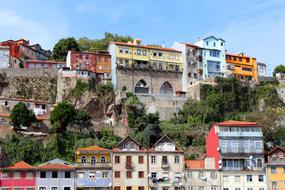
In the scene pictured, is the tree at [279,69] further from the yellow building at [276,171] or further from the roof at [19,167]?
the roof at [19,167]

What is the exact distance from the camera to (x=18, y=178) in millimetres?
59812

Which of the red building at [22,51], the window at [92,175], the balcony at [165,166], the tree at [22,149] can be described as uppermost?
the red building at [22,51]

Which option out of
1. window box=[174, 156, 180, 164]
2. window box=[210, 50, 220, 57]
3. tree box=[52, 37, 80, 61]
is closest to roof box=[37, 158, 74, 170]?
window box=[174, 156, 180, 164]

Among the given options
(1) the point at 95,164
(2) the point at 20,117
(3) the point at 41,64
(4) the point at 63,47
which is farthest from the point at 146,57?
(1) the point at 95,164

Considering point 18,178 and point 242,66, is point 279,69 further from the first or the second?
point 18,178

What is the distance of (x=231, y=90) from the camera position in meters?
89.8

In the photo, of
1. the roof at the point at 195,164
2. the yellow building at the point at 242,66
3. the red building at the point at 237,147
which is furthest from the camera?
the yellow building at the point at 242,66

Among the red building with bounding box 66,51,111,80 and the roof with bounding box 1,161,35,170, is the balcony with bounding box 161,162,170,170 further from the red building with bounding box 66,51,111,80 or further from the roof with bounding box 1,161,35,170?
the red building with bounding box 66,51,111,80

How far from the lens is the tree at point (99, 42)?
4289 inches

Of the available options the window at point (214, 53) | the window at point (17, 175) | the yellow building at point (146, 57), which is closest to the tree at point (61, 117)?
the window at point (17, 175)

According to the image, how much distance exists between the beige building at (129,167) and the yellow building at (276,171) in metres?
14.1

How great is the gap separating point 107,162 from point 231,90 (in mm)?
33626

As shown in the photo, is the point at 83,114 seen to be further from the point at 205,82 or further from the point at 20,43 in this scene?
the point at 20,43

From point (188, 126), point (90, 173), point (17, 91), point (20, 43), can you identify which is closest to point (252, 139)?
point (188, 126)
